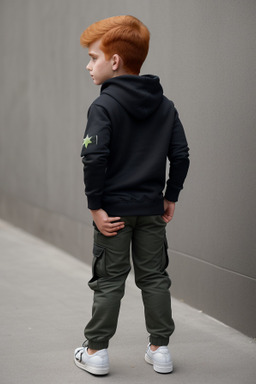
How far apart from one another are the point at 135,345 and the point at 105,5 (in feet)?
10.5

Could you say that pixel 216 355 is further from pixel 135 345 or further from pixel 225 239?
pixel 225 239

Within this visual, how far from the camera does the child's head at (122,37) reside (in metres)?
3.41

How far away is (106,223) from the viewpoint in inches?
136

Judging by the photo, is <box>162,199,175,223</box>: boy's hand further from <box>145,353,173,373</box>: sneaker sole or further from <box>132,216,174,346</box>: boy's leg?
<box>145,353,173,373</box>: sneaker sole

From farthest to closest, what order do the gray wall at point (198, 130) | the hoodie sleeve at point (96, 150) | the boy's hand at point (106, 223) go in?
1. the gray wall at point (198, 130)
2. the boy's hand at point (106, 223)
3. the hoodie sleeve at point (96, 150)

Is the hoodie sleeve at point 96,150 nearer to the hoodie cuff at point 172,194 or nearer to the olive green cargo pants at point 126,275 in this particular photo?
the olive green cargo pants at point 126,275

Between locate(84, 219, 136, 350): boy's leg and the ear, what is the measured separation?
2.60 ft

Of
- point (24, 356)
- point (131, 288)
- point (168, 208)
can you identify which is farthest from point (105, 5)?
point (24, 356)

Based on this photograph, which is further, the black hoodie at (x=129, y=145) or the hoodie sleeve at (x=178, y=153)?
the hoodie sleeve at (x=178, y=153)

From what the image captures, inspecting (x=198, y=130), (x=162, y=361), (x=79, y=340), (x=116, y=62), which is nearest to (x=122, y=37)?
(x=116, y=62)

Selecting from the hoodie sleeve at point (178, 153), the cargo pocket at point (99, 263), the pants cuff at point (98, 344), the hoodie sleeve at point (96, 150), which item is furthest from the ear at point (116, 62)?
the pants cuff at point (98, 344)

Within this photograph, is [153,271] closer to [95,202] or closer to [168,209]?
[168,209]

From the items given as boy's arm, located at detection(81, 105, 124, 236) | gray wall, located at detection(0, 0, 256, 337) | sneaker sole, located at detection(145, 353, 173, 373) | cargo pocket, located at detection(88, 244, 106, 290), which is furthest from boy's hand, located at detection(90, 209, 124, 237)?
gray wall, located at detection(0, 0, 256, 337)

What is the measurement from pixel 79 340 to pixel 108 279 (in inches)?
31.0
